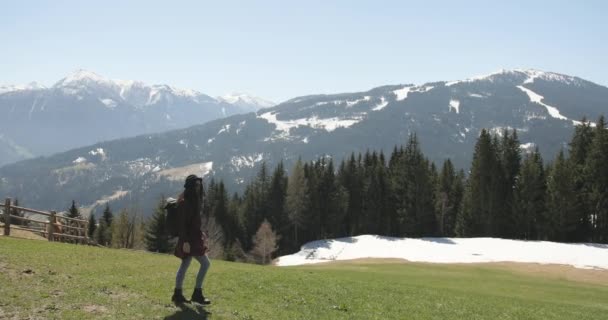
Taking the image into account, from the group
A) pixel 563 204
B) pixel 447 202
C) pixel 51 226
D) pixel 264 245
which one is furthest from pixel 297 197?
pixel 51 226

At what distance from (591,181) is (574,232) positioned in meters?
8.74

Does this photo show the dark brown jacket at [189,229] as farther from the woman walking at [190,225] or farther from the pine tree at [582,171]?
the pine tree at [582,171]

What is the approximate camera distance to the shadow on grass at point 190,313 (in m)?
12.6

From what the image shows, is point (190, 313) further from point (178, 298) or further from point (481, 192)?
point (481, 192)

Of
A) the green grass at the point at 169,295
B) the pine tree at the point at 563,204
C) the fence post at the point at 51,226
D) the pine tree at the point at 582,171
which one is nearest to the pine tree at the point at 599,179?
the pine tree at the point at 582,171

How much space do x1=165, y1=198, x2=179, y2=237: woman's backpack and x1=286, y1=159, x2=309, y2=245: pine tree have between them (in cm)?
9428

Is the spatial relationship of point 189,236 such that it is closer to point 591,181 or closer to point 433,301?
point 433,301

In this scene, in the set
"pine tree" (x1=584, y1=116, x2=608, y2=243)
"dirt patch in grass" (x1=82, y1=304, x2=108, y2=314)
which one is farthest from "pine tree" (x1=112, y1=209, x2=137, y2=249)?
"dirt patch in grass" (x1=82, y1=304, x2=108, y2=314)

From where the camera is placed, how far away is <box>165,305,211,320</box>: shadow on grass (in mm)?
12561

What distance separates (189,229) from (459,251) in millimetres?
66434

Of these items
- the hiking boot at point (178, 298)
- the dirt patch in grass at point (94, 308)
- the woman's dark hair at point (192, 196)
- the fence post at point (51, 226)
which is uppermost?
the woman's dark hair at point (192, 196)

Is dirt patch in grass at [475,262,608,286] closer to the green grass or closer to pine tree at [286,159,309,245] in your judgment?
the green grass

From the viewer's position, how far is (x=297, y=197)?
354ft

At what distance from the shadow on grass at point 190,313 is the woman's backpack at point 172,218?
76.4 inches
